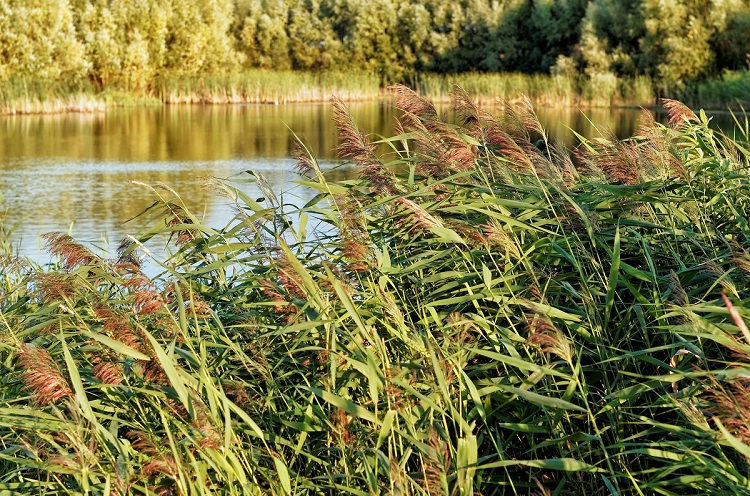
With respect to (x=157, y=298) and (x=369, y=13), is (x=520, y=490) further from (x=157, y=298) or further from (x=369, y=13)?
(x=369, y=13)

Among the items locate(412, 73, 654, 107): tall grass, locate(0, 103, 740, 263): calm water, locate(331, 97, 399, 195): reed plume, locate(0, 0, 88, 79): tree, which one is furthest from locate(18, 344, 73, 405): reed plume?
locate(412, 73, 654, 107): tall grass

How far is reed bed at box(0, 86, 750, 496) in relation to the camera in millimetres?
2521

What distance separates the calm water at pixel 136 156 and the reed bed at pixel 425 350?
13.1 ft

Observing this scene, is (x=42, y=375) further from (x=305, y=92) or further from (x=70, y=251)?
(x=305, y=92)

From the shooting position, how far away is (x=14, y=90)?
2955 cm

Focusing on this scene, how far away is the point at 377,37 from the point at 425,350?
158 ft

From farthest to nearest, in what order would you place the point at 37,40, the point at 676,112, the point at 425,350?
the point at 37,40 → the point at 676,112 → the point at 425,350

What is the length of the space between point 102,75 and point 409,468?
34.7 m

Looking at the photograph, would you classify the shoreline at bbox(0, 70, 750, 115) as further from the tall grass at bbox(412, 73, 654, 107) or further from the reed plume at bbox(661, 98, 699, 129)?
the reed plume at bbox(661, 98, 699, 129)

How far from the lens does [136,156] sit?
2095 centimetres

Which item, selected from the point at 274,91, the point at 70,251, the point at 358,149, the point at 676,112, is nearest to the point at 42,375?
the point at 70,251

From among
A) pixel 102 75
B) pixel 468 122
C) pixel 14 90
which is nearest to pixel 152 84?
pixel 102 75

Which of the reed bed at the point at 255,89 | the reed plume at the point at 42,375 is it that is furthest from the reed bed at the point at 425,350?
the reed bed at the point at 255,89

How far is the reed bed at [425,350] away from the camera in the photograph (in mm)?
2521
